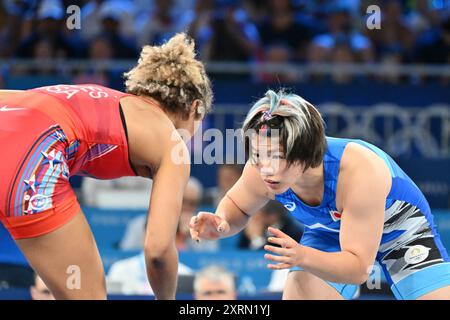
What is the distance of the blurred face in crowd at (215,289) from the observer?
4.86m

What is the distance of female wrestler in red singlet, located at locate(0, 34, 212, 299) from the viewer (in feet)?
9.99

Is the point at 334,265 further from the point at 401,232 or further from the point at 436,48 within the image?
the point at 436,48

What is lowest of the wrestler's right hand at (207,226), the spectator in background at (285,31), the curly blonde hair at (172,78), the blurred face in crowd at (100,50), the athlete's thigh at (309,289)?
the athlete's thigh at (309,289)

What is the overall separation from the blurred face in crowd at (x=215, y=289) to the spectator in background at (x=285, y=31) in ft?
12.8

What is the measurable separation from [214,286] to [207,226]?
1.49 meters

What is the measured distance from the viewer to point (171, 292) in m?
3.32

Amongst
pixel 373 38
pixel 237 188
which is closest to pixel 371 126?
pixel 373 38

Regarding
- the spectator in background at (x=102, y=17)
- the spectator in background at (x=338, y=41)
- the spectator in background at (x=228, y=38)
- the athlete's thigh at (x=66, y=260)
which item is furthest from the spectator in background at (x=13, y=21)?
the athlete's thigh at (x=66, y=260)

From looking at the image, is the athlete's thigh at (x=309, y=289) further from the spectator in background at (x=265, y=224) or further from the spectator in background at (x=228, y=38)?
the spectator in background at (x=228, y=38)

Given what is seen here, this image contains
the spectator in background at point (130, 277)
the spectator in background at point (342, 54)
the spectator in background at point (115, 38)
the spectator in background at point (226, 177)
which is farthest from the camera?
the spectator in background at point (342, 54)

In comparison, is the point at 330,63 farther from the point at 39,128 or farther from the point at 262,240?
the point at 39,128

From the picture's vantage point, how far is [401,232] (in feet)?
12.0
